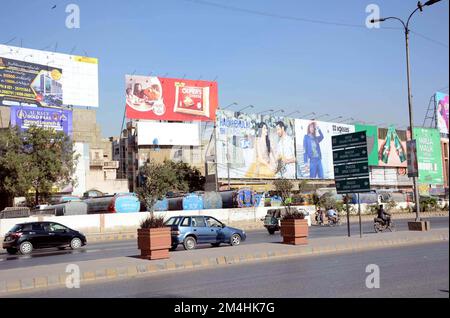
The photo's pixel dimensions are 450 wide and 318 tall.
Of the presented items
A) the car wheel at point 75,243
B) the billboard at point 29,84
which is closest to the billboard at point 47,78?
the billboard at point 29,84

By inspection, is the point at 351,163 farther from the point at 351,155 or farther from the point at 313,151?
the point at 313,151

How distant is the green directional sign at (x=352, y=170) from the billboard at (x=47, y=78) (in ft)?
156

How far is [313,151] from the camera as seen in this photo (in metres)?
81.1

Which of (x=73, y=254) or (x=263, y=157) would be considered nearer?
(x=73, y=254)

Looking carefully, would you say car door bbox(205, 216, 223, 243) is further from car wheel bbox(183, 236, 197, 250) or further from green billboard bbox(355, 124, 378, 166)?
green billboard bbox(355, 124, 378, 166)

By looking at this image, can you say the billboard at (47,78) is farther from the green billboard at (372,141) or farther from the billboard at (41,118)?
the green billboard at (372,141)

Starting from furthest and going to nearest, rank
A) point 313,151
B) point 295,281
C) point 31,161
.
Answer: point 313,151, point 31,161, point 295,281

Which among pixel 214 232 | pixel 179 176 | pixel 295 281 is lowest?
pixel 295 281

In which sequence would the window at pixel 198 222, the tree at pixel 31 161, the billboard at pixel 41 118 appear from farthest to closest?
1. the billboard at pixel 41 118
2. the tree at pixel 31 161
3. the window at pixel 198 222

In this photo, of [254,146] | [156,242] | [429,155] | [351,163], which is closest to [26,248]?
[156,242]

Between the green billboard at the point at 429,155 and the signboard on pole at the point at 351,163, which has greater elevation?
the green billboard at the point at 429,155

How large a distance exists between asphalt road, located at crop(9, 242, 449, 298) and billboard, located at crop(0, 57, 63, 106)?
5211cm

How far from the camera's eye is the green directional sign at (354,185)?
19098 mm

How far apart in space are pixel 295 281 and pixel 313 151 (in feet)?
238
